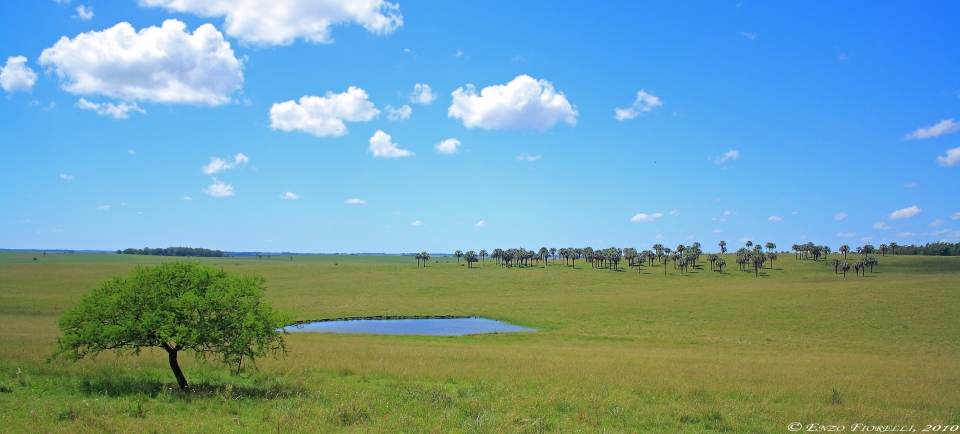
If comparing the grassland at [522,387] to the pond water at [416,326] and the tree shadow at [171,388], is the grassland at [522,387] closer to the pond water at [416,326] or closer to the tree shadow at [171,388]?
the tree shadow at [171,388]

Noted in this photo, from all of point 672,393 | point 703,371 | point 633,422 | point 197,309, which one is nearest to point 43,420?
point 197,309

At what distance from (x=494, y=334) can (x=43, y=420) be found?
1567 inches

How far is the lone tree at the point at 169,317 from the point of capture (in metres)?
15.9

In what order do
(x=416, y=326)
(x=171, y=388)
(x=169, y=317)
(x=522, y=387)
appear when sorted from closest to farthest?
(x=169, y=317) → (x=171, y=388) → (x=522, y=387) → (x=416, y=326)

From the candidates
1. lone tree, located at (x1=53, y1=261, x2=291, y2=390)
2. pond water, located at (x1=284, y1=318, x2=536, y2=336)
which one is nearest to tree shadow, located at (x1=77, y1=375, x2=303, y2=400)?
lone tree, located at (x1=53, y1=261, x2=291, y2=390)

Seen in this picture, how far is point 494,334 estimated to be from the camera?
4944 cm

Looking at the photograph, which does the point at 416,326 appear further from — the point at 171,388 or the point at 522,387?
the point at 171,388

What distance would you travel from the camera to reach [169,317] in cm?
1603

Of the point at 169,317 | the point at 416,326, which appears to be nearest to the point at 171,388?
the point at 169,317

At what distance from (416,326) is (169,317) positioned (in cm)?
4369

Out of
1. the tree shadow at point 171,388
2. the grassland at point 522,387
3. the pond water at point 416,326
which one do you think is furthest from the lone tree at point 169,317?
the pond water at point 416,326

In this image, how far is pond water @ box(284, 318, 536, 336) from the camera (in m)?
53.0

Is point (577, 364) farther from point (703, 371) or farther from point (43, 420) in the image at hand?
point (43, 420)

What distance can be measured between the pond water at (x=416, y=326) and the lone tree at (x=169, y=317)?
34.2 m
